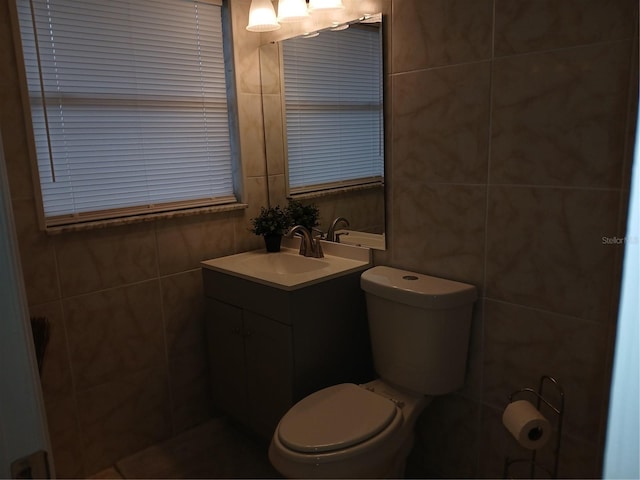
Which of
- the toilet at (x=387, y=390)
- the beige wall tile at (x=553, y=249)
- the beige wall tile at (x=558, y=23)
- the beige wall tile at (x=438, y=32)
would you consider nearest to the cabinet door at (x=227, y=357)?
the toilet at (x=387, y=390)

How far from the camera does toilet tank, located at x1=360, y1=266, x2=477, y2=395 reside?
1777 mm

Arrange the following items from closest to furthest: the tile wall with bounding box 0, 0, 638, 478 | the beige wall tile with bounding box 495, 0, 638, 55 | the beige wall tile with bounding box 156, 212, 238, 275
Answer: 1. the beige wall tile with bounding box 495, 0, 638, 55
2. the tile wall with bounding box 0, 0, 638, 478
3. the beige wall tile with bounding box 156, 212, 238, 275

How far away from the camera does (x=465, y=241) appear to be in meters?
1.85

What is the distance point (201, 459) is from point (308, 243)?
112cm

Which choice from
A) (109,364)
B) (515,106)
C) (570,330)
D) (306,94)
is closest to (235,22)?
(306,94)

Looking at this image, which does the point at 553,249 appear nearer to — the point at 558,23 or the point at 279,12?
the point at 558,23

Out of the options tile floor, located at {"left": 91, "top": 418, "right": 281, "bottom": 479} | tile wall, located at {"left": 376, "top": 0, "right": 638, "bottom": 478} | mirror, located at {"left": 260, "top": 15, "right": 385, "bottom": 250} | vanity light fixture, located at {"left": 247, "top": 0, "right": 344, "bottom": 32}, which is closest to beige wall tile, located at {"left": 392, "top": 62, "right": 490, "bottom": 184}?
tile wall, located at {"left": 376, "top": 0, "right": 638, "bottom": 478}

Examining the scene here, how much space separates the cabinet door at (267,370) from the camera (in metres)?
1.99

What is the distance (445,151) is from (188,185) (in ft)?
4.00

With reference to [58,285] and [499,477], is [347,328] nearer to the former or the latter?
[499,477]

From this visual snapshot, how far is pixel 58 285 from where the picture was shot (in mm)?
2012

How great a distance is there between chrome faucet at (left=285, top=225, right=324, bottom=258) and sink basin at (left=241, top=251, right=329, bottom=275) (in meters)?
0.03

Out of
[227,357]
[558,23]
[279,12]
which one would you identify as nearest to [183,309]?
[227,357]

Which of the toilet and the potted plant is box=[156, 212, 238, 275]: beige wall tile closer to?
the potted plant
